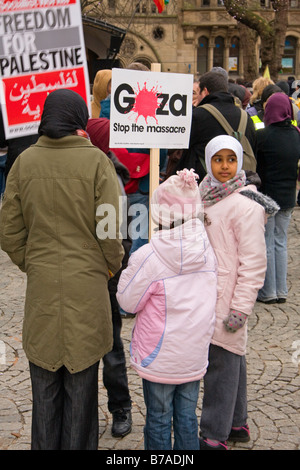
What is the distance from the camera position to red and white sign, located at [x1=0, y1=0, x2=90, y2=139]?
3.81 meters

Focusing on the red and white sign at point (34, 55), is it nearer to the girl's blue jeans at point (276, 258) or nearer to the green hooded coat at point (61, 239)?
the green hooded coat at point (61, 239)

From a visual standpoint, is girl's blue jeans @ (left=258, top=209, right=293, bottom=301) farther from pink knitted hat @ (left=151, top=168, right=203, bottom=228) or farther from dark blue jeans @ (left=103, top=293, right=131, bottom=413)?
pink knitted hat @ (left=151, top=168, right=203, bottom=228)

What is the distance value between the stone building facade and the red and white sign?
115 feet

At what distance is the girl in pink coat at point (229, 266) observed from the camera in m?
3.12

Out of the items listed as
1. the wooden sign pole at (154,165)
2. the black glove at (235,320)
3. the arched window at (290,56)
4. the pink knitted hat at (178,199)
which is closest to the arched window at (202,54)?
the arched window at (290,56)

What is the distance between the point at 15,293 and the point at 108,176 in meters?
3.82

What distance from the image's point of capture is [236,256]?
3.17 metres

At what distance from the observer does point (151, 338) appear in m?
2.87

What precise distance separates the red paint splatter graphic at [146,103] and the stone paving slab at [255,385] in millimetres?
1771

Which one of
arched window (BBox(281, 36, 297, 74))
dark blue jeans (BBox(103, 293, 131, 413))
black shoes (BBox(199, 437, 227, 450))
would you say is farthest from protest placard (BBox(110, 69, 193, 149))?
arched window (BBox(281, 36, 297, 74))

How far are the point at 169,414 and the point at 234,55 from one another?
44813mm

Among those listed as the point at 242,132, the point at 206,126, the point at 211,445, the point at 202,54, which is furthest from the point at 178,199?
the point at 202,54
